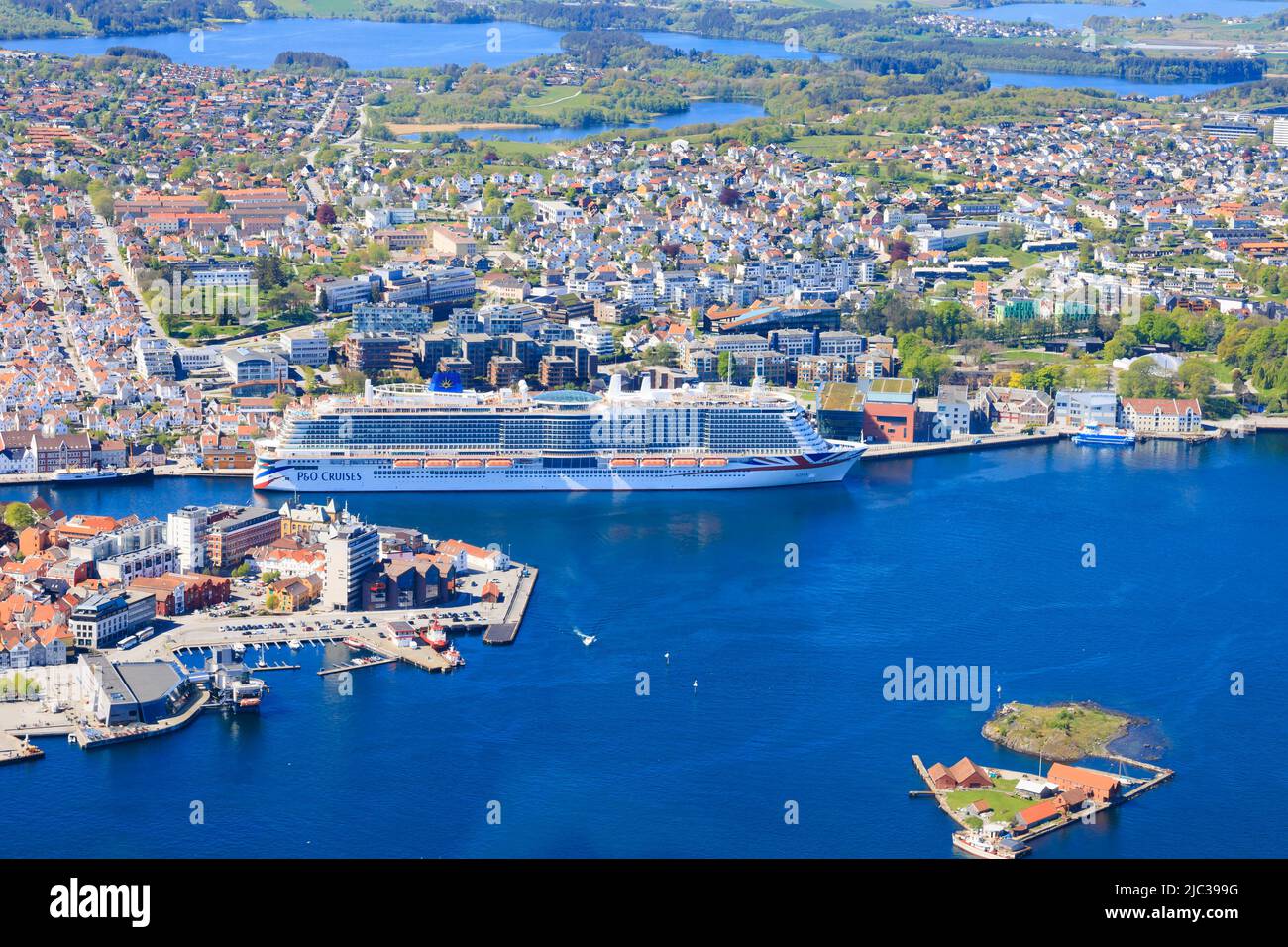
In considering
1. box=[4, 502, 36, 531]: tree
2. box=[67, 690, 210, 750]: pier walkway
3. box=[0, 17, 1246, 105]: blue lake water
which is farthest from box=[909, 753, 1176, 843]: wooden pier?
box=[0, 17, 1246, 105]: blue lake water

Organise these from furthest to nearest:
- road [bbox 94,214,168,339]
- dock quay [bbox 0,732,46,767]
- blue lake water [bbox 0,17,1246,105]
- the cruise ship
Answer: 1. blue lake water [bbox 0,17,1246,105]
2. road [bbox 94,214,168,339]
3. the cruise ship
4. dock quay [bbox 0,732,46,767]

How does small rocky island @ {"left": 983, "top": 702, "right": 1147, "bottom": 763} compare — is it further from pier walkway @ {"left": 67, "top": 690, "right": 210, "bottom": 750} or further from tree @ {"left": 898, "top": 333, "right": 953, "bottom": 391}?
tree @ {"left": 898, "top": 333, "right": 953, "bottom": 391}

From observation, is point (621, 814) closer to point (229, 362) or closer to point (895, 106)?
point (229, 362)

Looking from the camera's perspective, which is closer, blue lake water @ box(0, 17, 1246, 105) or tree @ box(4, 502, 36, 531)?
tree @ box(4, 502, 36, 531)

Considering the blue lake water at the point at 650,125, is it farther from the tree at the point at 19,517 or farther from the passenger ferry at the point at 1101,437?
the tree at the point at 19,517

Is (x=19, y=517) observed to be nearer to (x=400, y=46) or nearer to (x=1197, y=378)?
(x=1197, y=378)

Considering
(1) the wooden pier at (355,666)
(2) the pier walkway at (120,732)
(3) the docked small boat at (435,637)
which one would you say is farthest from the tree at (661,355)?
(2) the pier walkway at (120,732)

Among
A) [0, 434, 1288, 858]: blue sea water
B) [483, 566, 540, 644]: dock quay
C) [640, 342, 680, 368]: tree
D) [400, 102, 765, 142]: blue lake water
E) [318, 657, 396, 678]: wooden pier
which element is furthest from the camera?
[400, 102, 765, 142]: blue lake water
